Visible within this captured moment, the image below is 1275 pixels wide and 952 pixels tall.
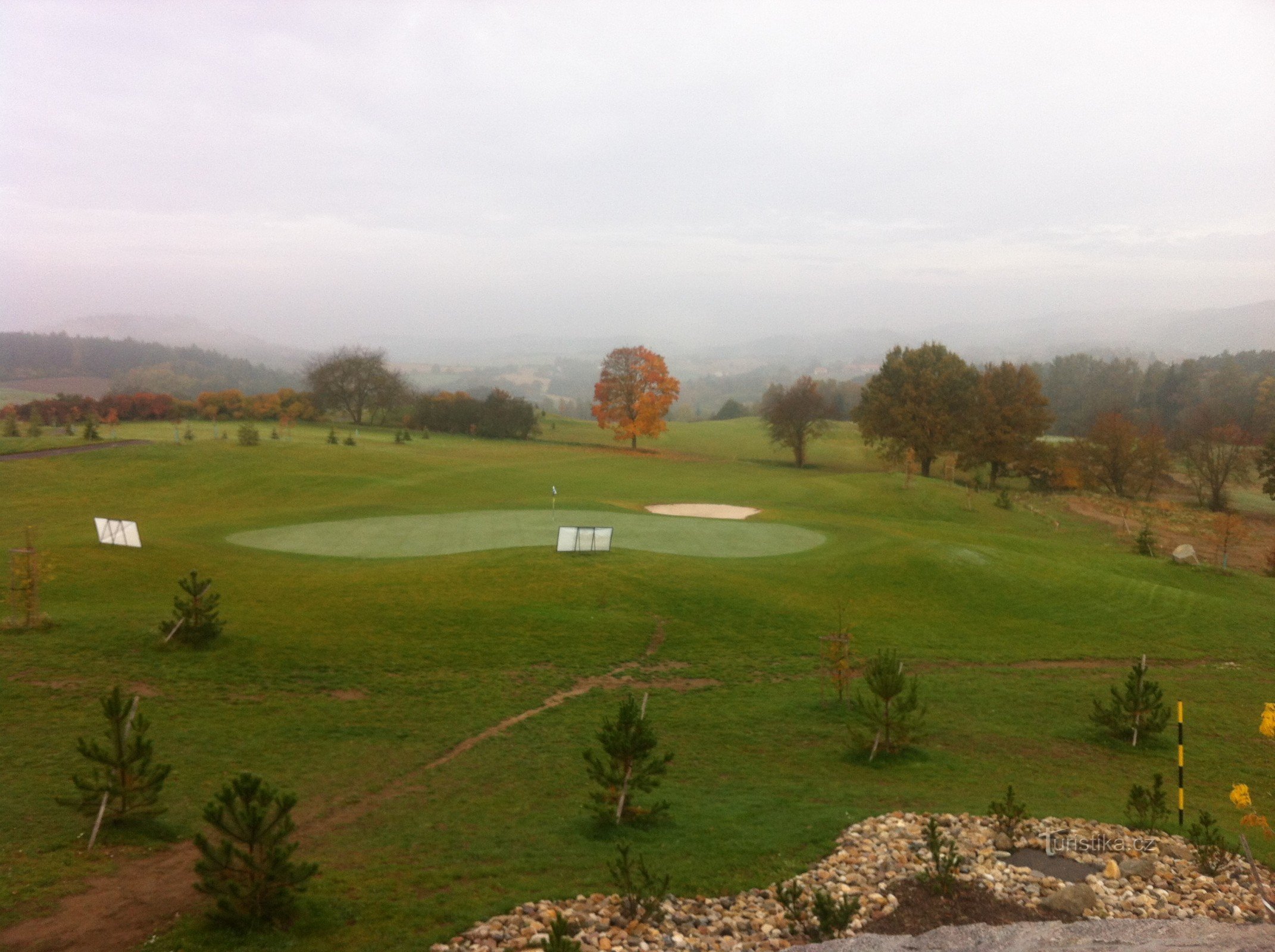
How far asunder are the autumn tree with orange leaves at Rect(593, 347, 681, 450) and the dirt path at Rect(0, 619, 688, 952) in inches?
2751

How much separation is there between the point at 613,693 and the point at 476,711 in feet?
10.0

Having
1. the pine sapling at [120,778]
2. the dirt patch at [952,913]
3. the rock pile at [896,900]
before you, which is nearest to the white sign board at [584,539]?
the pine sapling at [120,778]

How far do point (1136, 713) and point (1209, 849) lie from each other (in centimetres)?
710

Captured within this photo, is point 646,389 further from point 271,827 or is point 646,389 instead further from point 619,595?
point 271,827

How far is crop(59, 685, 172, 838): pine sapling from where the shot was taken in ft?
31.6

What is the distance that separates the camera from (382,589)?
22344mm

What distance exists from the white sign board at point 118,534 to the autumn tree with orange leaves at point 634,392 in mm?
57261

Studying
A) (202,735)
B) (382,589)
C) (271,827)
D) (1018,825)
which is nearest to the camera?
(271,827)

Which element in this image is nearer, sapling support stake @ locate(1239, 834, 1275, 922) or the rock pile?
sapling support stake @ locate(1239, 834, 1275, 922)

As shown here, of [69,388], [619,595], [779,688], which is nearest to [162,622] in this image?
[619,595]

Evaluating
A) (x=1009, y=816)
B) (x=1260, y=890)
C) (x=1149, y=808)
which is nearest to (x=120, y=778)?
(x=1009, y=816)

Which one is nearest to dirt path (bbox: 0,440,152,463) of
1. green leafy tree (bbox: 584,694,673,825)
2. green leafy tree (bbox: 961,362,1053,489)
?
green leafy tree (bbox: 584,694,673,825)

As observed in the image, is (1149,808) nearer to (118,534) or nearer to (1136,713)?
(1136,713)

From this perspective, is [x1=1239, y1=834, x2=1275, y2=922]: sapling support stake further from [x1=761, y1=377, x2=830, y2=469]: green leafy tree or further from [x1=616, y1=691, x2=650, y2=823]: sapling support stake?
[x1=761, y1=377, x2=830, y2=469]: green leafy tree
